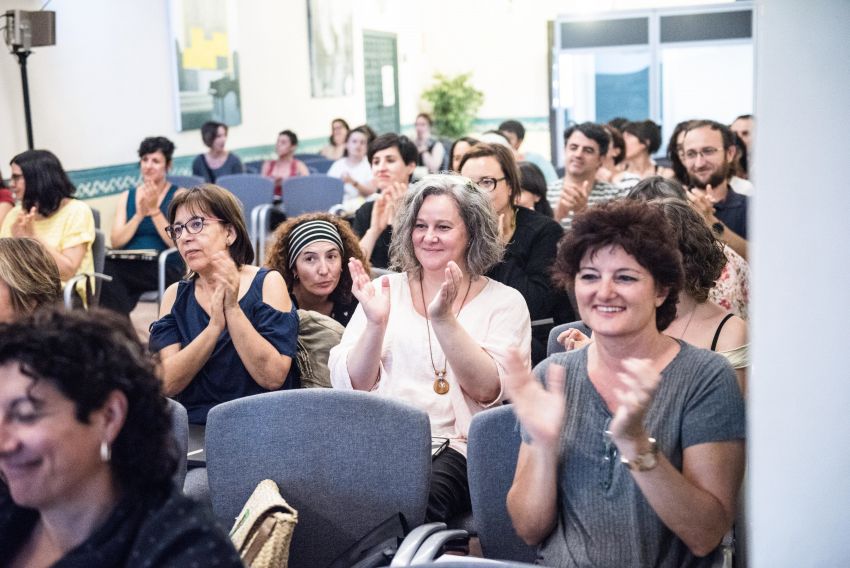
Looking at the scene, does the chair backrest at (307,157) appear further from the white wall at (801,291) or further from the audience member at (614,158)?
the white wall at (801,291)

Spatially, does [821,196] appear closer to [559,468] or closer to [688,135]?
[559,468]

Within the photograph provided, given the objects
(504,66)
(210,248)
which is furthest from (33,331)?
(504,66)

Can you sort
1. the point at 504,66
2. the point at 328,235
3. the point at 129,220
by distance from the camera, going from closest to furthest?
the point at 328,235 < the point at 129,220 < the point at 504,66

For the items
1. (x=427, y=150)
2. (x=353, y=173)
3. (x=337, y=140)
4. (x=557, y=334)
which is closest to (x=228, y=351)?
(x=557, y=334)

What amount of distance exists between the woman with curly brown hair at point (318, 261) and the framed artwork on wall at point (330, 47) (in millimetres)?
7946

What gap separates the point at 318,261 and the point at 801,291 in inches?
82.6

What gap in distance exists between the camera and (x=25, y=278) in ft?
8.71

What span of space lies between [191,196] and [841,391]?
84.1 inches

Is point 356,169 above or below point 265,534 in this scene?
above

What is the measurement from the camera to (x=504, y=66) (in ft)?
49.2

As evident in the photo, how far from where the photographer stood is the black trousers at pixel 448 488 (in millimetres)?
2402

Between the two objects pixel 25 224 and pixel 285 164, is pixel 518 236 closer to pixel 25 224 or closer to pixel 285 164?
pixel 25 224

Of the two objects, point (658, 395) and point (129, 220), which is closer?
point (658, 395)

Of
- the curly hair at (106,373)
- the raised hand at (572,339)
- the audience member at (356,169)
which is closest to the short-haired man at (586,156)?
the raised hand at (572,339)
